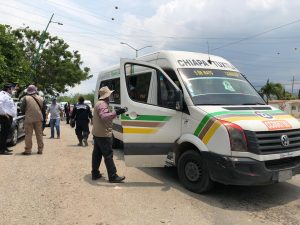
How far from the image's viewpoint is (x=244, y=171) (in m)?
5.87

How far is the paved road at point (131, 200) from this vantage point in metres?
5.32

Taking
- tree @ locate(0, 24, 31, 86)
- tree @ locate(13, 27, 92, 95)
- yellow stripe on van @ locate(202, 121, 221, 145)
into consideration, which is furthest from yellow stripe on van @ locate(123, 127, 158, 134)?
tree @ locate(13, 27, 92, 95)

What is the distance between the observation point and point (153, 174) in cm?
798

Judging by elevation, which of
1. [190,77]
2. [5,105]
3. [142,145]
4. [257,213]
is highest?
[190,77]

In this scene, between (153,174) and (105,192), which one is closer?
(105,192)

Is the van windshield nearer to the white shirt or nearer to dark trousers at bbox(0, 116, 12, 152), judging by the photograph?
the white shirt

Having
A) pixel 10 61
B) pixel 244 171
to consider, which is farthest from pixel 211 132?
pixel 10 61

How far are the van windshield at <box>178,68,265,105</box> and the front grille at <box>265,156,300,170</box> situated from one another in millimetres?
1308

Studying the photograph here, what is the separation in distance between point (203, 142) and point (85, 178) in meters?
2.56

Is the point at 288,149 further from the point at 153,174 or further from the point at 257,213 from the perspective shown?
the point at 153,174

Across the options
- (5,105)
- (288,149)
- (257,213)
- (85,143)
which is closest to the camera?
(257,213)

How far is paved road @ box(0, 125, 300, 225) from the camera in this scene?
5324 mm

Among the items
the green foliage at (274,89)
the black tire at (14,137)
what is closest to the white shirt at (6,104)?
the black tire at (14,137)

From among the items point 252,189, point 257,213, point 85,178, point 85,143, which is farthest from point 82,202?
point 85,143
